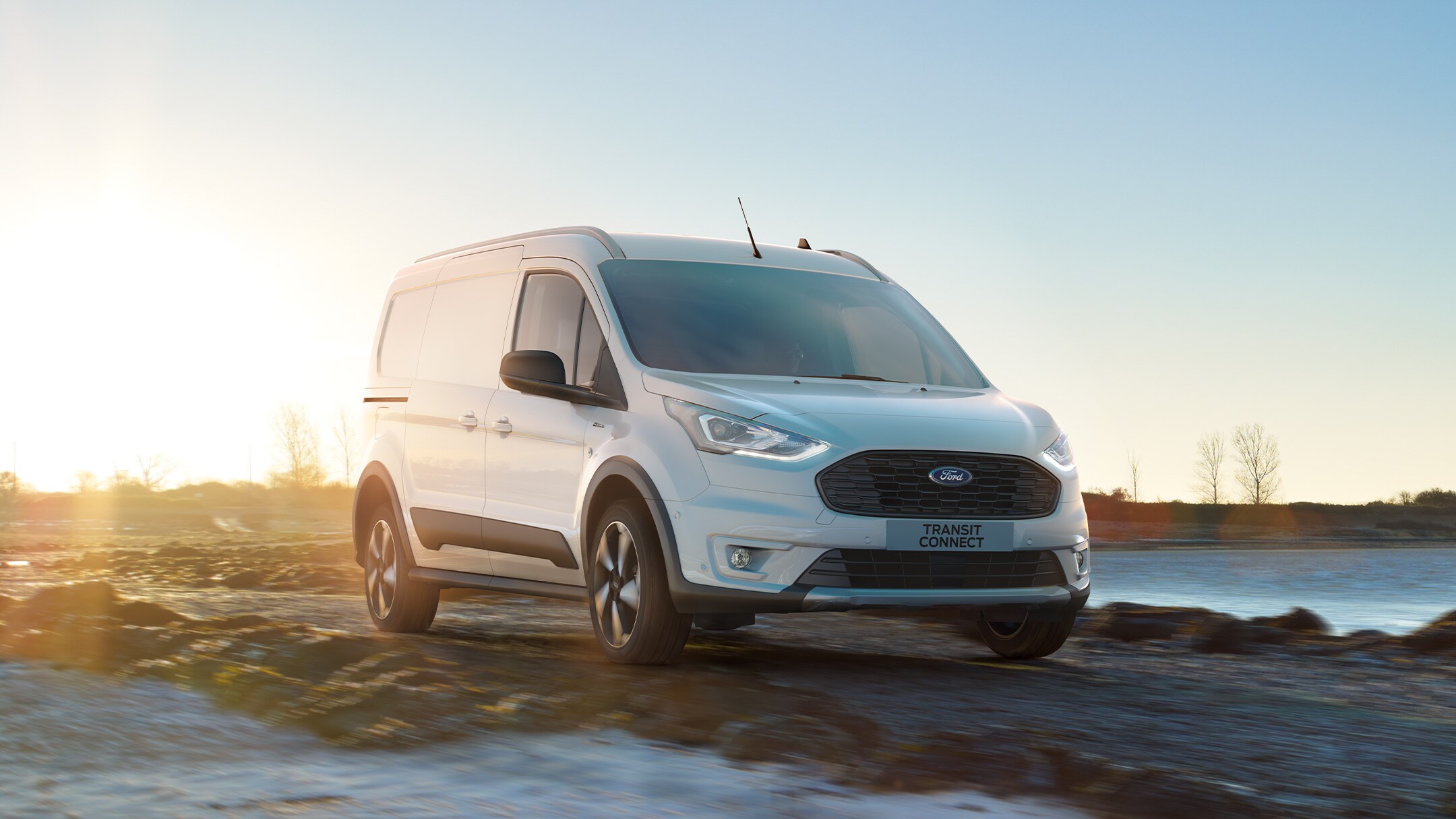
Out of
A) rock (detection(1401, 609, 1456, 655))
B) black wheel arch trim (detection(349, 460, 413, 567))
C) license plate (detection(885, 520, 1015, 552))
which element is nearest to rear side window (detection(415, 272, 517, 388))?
black wheel arch trim (detection(349, 460, 413, 567))

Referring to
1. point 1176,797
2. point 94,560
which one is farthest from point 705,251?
point 94,560

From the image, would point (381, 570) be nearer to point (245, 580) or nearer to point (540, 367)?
point (540, 367)

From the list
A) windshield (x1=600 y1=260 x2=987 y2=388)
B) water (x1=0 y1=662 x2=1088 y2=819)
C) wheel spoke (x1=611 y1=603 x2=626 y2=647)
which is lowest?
water (x1=0 y1=662 x2=1088 y2=819)

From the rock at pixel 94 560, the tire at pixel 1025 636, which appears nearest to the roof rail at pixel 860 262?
the tire at pixel 1025 636

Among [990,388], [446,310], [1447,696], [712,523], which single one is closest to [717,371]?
[712,523]

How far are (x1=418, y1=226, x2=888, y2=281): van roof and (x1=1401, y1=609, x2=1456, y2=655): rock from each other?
12.3ft

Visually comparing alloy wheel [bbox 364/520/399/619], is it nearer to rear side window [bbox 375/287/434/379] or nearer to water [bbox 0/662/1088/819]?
rear side window [bbox 375/287/434/379]

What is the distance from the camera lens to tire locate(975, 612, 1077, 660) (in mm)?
7848

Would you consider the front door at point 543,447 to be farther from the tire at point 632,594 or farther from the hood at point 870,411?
the hood at point 870,411

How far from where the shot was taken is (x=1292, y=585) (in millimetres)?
16375

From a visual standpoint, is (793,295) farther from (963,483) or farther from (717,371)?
(963,483)

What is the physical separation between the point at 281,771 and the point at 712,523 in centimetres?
248

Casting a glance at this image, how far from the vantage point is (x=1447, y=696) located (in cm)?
678

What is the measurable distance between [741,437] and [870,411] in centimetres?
63
